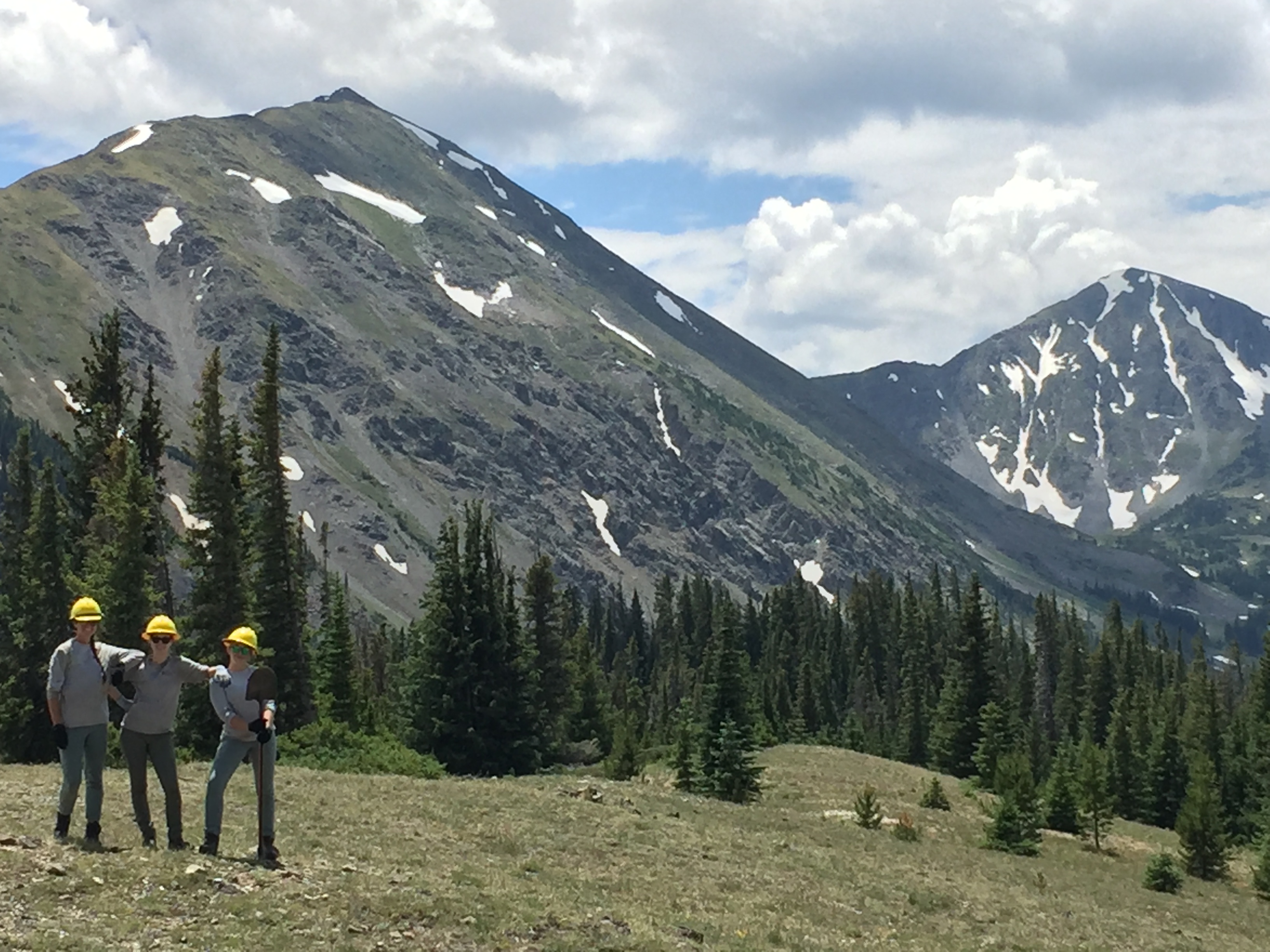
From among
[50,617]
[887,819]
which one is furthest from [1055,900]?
[50,617]

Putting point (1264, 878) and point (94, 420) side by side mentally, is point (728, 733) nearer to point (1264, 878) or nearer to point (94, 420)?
point (1264, 878)

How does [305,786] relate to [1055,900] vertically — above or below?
above

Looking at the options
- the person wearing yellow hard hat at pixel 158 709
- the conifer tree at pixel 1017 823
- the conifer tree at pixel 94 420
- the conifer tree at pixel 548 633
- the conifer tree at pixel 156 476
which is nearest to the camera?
the person wearing yellow hard hat at pixel 158 709

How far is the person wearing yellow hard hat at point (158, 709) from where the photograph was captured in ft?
49.3

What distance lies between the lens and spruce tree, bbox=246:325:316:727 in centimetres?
4303

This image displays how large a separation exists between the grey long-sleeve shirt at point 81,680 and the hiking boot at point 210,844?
2.07 meters

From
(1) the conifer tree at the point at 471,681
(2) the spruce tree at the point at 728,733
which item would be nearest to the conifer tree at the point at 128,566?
(1) the conifer tree at the point at 471,681

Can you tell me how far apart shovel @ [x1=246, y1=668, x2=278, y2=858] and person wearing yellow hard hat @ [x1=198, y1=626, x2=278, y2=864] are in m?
0.01

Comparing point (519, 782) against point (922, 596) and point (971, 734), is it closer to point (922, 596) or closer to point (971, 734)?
point (971, 734)

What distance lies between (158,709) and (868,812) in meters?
25.2

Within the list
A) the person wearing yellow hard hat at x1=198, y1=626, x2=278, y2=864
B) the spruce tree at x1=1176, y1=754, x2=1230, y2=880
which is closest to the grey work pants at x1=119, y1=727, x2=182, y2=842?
the person wearing yellow hard hat at x1=198, y1=626, x2=278, y2=864

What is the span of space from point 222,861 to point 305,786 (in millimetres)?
9593

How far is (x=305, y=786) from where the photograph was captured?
966 inches

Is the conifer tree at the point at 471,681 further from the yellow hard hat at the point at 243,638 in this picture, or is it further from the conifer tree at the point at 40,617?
the yellow hard hat at the point at 243,638
